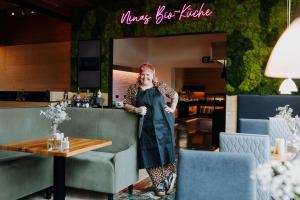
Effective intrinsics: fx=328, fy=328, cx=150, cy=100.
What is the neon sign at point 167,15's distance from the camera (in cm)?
752

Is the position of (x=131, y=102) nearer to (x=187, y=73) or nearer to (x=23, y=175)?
(x=23, y=175)

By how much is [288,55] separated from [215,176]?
3.01ft

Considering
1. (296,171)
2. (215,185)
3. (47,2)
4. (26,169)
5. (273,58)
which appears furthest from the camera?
(47,2)

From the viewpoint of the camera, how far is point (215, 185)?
1.93 m

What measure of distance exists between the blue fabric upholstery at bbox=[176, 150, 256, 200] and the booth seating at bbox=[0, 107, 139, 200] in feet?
7.06

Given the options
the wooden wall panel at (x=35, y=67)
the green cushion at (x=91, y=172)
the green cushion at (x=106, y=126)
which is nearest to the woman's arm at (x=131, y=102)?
the green cushion at (x=106, y=126)

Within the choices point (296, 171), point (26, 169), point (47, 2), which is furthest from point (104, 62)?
point (296, 171)

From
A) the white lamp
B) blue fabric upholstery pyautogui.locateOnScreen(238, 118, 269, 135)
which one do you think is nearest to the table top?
blue fabric upholstery pyautogui.locateOnScreen(238, 118, 269, 135)

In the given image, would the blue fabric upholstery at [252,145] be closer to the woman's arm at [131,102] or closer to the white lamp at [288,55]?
the white lamp at [288,55]

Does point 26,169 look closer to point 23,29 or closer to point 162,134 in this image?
point 162,134

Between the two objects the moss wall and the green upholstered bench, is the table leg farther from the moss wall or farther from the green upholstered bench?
the moss wall

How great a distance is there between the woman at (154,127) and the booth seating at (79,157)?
0.19 meters

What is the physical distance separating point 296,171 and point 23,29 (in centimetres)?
1165

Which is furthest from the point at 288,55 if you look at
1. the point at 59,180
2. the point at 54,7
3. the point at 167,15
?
the point at 54,7
